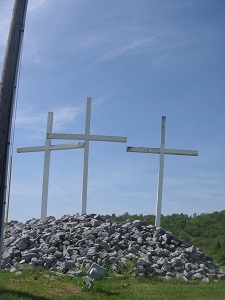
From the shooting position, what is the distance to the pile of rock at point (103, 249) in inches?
519

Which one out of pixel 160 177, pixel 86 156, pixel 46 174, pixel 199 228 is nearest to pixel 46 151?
pixel 46 174

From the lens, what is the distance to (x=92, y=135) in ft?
57.0

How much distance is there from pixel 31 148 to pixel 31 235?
388 centimetres

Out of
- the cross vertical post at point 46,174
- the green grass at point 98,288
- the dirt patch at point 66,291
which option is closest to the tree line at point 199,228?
the cross vertical post at point 46,174

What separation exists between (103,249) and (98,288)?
2.76m

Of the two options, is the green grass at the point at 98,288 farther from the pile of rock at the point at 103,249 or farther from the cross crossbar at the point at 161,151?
the cross crossbar at the point at 161,151

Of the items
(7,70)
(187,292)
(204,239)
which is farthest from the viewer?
(204,239)

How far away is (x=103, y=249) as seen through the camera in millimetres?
14016

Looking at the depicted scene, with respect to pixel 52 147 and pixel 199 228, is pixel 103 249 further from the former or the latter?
pixel 199 228

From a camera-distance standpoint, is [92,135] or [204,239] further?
[204,239]

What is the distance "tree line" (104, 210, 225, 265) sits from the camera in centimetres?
2086

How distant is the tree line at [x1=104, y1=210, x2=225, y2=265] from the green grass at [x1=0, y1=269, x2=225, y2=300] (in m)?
6.91

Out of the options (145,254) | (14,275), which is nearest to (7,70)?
(14,275)

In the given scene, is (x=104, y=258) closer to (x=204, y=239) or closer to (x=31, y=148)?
(x=31, y=148)
